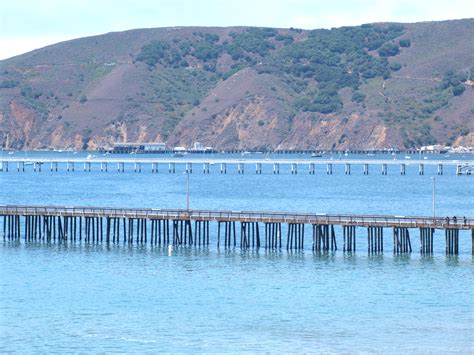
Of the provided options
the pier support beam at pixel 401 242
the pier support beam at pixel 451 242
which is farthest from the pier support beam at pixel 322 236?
the pier support beam at pixel 451 242

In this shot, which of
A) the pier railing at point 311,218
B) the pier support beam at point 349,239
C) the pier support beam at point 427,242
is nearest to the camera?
the pier railing at point 311,218

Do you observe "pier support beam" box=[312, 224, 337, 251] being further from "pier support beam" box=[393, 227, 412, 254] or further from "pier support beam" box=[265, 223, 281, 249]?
"pier support beam" box=[393, 227, 412, 254]

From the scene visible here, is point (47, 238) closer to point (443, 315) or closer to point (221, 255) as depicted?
point (221, 255)

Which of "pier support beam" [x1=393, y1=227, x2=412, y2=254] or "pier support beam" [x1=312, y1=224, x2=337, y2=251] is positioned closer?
"pier support beam" [x1=393, y1=227, x2=412, y2=254]

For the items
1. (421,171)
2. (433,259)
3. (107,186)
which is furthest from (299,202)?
(421,171)

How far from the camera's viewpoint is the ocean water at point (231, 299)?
56062mm

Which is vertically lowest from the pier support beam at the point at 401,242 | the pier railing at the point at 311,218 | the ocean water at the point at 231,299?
the ocean water at the point at 231,299

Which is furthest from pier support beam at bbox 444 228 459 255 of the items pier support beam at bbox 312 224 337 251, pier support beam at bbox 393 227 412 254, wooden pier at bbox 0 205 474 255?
pier support beam at bbox 312 224 337 251

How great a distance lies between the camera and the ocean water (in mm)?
56062

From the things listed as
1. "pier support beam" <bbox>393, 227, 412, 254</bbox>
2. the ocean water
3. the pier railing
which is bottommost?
the ocean water

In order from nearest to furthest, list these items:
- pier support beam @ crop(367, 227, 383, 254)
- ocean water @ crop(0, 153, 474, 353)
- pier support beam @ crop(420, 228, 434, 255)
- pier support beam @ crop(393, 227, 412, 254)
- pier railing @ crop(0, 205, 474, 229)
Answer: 1. ocean water @ crop(0, 153, 474, 353)
2. pier railing @ crop(0, 205, 474, 229)
3. pier support beam @ crop(420, 228, 434, 255)
4. pier support beam @ crop(393, 227, 412, 254)
5. pier support beam @ crop(367, 227, 383, 254)

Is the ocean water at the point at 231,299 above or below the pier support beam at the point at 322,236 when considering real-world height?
below

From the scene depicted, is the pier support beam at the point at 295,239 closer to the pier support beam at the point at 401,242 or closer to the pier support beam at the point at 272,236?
the pier support beam at the point at 272,236

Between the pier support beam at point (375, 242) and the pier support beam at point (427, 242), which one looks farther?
the pier support beam at point (375, 242)
